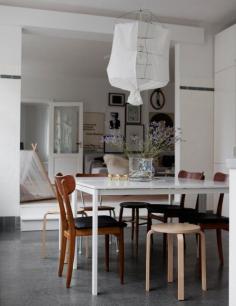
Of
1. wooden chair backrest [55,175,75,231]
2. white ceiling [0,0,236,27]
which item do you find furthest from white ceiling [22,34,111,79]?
wooden chair backrest [55,175,75,231]

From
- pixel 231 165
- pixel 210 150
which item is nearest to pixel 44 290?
pixel 231 165

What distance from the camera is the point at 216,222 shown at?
12.1ft

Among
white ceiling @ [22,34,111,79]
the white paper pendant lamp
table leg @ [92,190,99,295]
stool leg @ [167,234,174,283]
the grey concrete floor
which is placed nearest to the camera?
the grey concrete floor

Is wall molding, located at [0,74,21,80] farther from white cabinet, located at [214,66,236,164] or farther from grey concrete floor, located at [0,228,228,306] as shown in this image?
white cabinet, located at [214,66,236,164]

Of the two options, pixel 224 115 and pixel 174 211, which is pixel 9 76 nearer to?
pixel 174 211

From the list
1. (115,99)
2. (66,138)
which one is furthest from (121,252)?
(115,99)

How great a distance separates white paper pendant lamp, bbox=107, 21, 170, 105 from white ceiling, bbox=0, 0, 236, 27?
105 inches

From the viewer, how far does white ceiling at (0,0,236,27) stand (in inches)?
235

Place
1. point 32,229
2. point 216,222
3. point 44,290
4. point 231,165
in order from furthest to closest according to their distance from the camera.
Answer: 1. point 32,229
2. point 216,222
3. point 44,290
4. point 231,165

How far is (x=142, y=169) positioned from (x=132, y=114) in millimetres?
8669

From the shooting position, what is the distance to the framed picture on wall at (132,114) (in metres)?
12.3

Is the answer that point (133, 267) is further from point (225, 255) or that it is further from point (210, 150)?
point (210, 150)

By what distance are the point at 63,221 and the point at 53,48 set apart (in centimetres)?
594

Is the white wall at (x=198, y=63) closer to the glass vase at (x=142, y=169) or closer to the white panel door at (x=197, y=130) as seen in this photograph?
the white panel door at (x=197, y=130)
